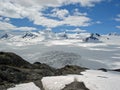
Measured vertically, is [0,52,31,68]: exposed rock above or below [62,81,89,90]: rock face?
above

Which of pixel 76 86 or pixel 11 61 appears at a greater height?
pixel 11 61

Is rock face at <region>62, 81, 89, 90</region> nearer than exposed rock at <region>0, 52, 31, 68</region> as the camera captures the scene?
Yes

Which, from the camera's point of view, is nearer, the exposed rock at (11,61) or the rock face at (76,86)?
the rock face at (76,86)

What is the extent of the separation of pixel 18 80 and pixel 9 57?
59.1 feet

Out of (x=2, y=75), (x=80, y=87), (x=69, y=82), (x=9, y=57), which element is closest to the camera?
(x=80, y=87)

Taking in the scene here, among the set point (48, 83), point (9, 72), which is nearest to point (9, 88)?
point (48, 83)

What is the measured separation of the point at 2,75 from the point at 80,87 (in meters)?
21.1

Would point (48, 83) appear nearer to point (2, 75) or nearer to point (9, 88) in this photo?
point (9, 88)

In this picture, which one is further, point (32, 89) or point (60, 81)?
point (60, 81)

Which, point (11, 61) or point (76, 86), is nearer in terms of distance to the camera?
point (76, 86)

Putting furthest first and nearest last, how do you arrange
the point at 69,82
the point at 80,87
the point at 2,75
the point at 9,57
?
the point at 9,57, the point at 2,75, the point at 69,82, the point at 80,87

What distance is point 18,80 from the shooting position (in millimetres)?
60688

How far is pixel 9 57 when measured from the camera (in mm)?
77188

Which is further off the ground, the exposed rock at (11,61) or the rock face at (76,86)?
the exposed rock at (11,61)
